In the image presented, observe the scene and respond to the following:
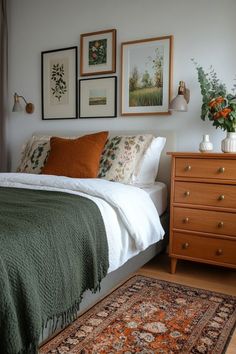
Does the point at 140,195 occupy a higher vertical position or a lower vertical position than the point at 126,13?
lower

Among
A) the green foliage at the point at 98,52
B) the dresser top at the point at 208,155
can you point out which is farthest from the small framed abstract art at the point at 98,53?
the dresser top at the point at 208,155

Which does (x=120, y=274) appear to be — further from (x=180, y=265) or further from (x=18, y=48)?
(x=18, y=48)

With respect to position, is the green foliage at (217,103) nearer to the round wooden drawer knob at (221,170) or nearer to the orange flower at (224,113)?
the orange flower at (224,113)

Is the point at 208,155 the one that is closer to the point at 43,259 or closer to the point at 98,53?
the point at 43,259

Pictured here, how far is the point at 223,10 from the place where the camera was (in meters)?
2.57

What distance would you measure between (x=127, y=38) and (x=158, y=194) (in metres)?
1.43

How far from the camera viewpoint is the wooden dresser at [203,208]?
2188 millimetres

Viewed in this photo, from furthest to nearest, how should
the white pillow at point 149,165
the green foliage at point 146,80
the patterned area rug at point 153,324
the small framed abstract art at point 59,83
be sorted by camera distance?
1. the small framed abstract art at point 59,83
2. the green foliage at point 146,80
3. the white pillow at point 149,165
4. the patterned area rug at point 153,324

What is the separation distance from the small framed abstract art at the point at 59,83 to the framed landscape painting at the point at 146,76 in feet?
1.83

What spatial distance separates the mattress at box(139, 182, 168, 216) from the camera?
243 centimetres

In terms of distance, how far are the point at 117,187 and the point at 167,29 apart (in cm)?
153

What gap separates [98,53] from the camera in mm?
3086

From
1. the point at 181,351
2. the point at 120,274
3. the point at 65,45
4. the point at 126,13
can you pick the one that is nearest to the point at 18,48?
the point at 65,45

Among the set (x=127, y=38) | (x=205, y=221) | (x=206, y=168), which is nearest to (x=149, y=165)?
(x=206, y=168)
